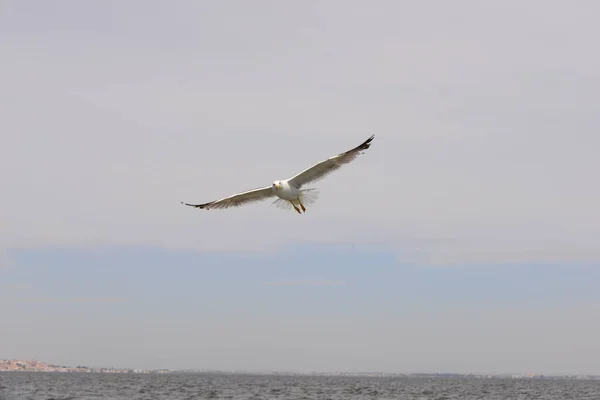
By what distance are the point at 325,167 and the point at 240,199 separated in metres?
3.94

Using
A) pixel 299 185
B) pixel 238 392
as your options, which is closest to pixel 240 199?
pixel 299 185

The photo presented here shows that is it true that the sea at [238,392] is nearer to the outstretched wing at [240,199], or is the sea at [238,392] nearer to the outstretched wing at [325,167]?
the outstretched wing at [240,199]

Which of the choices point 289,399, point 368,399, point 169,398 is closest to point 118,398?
point 169,398

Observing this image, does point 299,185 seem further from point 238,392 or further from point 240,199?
point 238,392

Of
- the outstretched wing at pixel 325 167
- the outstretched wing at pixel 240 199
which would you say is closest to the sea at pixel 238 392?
the outstretched wing at pixel 240 199

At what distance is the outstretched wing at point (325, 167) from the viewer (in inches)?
1070

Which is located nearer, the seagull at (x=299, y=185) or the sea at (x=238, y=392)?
the seagull at (x=299, y=185)

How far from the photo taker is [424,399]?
79750mm

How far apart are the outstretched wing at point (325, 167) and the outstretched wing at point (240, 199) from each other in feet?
4.89

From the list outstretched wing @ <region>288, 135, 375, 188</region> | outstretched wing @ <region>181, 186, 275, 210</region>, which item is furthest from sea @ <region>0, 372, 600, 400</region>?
outstretched wing @ <region>288, 135, 375, 188</region>

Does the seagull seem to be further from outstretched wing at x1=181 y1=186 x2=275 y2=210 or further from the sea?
the sea

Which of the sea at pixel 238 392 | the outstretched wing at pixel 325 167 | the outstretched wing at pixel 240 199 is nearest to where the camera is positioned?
the outstretched wing at pixel 325 167

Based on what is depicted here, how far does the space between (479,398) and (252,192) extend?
6344cm

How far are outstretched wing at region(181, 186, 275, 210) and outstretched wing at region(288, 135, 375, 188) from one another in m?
1.49
